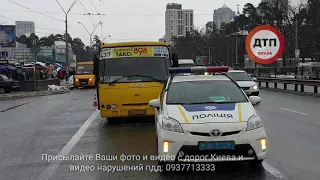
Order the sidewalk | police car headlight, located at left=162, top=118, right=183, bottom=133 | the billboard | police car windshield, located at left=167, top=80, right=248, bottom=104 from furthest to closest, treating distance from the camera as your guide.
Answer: the billboard < the sidewalk < police car windshield, located at left=167, top=80, right=248, bottom=104 < police car headlight, located at left=162, top=118, right=183, bottom=133

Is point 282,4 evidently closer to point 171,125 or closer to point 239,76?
point 239,76

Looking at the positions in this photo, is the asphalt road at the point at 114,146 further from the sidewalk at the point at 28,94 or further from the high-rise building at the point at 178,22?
the high-rise building at the point at 178,22

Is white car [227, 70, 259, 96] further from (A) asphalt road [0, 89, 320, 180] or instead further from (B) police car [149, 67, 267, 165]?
(B) police car [149, 67, 267, 165]

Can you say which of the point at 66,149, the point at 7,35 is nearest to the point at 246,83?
the point at 66,149

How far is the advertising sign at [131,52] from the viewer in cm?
1276

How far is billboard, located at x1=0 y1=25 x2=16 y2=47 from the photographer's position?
48094 millimetres

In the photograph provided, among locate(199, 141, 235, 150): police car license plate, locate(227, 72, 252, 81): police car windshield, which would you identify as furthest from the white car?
locate(199, 141, 235, 150): police car license plate

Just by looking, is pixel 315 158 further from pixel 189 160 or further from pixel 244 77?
pixel 244 77

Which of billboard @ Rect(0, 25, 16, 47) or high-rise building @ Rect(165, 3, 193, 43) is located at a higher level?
high-rise building @ Rect(165, 3, 193, 43)

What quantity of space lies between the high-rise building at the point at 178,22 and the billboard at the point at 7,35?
78094 millimetres

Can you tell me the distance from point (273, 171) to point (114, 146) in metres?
3.59

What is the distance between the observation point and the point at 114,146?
9.05m

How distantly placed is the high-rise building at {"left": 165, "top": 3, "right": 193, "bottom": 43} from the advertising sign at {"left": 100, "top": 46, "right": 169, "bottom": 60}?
111260 millimetres

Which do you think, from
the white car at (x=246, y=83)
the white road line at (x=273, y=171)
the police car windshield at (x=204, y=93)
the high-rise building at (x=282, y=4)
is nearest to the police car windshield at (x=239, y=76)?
the white car at (x=246, y=83)
